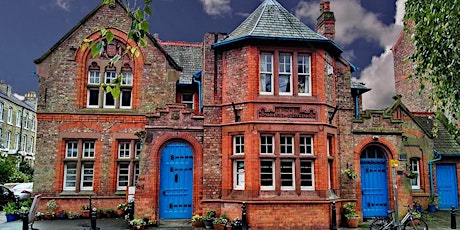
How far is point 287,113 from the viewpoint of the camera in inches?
590

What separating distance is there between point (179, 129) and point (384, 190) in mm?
9460

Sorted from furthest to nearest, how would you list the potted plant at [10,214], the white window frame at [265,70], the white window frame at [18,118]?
1. the white window frame at [18,118]
2. the potted plant at [10,214]
3. the white window frame at [265,70]

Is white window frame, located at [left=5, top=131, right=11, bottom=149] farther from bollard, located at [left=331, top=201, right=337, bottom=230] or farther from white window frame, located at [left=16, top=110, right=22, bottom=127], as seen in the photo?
bollard, located at [left=331, top=201, right=337, bottom=230]

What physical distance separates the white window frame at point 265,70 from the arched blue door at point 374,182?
18.3 ft

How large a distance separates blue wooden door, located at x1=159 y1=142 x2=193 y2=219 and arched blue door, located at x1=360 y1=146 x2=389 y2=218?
7670 millimetres

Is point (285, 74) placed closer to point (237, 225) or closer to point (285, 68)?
point (285, 68)

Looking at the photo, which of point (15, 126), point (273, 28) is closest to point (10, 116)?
point (15, 126)

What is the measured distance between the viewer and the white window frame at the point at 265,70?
15.2m

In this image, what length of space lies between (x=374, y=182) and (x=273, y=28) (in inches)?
322

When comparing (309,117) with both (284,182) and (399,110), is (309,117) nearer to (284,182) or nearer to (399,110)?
(284,182)

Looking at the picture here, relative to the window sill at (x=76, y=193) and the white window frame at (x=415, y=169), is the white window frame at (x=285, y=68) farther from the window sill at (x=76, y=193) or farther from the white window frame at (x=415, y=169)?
the window sill at (x=76, y=193)

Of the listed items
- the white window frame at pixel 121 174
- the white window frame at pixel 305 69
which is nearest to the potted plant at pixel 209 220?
the white window frame at pixel 121 174

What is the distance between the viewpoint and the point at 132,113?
1895 centimetres

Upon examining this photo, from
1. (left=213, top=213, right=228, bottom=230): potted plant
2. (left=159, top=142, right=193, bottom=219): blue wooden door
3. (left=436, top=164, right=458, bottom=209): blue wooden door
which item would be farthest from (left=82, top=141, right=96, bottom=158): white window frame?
(left=436, top=164, right=458, bottom=209): blue wooden door
